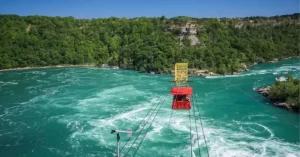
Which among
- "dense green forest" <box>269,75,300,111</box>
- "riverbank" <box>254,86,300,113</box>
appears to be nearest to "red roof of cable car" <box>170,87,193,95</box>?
"dense green forest" <box>269,75,300,111</box>

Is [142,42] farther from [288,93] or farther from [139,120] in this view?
[139,120]

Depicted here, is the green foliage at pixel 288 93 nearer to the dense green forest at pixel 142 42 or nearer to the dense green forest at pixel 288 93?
the dense green forest at pixel 288 93

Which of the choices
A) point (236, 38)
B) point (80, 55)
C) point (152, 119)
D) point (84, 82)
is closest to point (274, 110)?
point (152, 119)

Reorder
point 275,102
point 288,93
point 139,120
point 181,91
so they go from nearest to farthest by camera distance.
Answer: point 181,91 < point 139,120 < point 288,93 < point 275,102

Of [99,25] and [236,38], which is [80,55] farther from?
[236,38]

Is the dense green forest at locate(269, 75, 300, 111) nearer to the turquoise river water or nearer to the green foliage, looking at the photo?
the green foliage

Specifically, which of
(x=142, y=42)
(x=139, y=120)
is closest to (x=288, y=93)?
(x=139, y=120)

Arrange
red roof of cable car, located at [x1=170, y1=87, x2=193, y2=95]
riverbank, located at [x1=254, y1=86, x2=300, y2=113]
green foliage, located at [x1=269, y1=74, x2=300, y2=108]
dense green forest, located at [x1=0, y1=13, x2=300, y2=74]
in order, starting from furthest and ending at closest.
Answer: dense green forest, located at [x1=0, y1=13, x2=300, y2=74] → green foliage, located at [x1=269, y1=74, x2=300, y2=108] → riverbank, located at [x1=254, y1=86, x2=300, y2=113] → red roof of cable car, located at [x1=170, y1=87, x2=193, y2=95]
